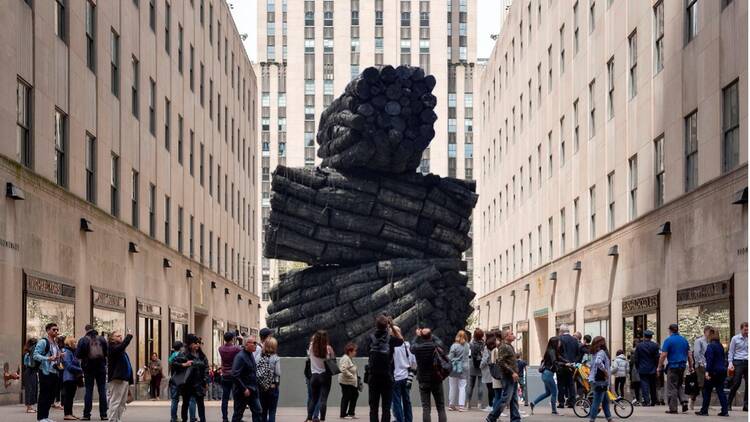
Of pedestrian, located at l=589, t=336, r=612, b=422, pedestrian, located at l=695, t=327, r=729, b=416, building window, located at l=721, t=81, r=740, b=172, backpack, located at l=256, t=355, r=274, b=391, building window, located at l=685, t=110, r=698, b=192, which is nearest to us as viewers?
backpack, located at l=256, t=355, r=274, b=391

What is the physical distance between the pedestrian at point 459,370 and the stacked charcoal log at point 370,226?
3.93 m

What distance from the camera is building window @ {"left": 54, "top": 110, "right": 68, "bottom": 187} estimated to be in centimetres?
2698

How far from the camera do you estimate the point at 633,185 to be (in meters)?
34.1

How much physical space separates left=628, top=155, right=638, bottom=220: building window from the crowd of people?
10069 millimetres

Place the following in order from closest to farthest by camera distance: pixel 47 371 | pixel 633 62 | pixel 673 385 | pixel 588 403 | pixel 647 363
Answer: pixel 47 371, pixel 588 403, pixel 673 385, pixel 647 363, pixel 633 62

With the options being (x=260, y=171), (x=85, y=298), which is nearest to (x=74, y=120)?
(x=85, y=298)

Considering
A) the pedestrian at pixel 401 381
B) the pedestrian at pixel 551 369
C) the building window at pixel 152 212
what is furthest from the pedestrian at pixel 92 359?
the building window at pixel 152 212

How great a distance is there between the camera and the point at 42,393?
1694cm

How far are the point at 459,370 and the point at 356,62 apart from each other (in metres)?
89.3

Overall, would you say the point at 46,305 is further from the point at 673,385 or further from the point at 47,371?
the point at 673,385

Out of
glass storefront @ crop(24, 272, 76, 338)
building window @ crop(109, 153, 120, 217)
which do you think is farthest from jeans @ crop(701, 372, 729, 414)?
building window @ crop(109, 153, 120, 217)

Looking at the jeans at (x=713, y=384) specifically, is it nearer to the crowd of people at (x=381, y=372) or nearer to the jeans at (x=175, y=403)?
the crowd of people at (x=381, y=372)

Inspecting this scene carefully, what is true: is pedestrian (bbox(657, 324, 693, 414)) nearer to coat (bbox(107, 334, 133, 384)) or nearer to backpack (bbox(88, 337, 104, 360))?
coat (bbox(107, 334, 133, 384))

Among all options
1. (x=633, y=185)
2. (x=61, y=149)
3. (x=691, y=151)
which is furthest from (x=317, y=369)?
(x=633, y=185)
